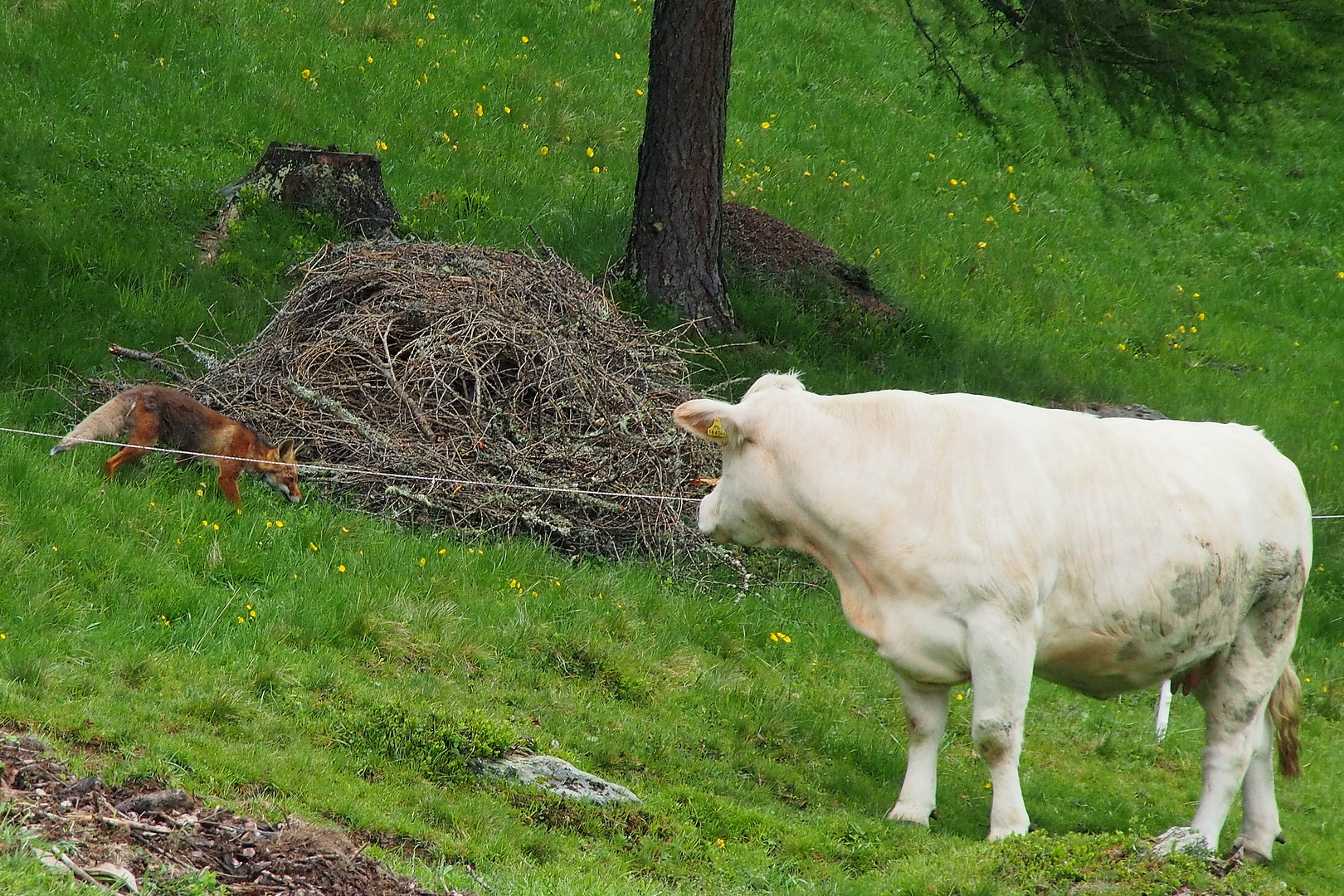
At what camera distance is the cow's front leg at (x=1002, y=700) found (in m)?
6.46

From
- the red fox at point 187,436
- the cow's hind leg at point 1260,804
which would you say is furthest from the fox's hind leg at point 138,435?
the cow's hind leg at point 1260,804

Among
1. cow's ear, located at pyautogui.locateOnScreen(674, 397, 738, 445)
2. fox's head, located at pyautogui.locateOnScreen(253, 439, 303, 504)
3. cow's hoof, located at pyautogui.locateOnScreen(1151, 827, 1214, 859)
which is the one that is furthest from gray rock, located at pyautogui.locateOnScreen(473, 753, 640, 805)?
fox's head, located at pyautogui.locateOnScreen(253, 439, 303, 504)

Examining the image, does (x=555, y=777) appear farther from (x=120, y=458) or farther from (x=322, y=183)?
(x=322, y=183)

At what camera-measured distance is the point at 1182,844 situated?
5887mm

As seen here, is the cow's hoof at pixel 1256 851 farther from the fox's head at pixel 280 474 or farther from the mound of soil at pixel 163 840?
the fox's head at pixel 280 474

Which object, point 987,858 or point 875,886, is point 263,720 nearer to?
point 875,886


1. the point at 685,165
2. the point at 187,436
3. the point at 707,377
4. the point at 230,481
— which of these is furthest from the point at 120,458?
the point at 685,165

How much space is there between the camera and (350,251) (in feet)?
37.1

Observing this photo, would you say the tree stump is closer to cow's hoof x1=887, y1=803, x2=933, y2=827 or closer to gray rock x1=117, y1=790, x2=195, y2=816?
cow's hoof x1=887, y1=803, x2=933, y2=827

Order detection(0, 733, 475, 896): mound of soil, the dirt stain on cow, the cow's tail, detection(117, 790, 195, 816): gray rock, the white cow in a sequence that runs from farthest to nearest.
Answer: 1. the cow's tail
2. the dirt stain on cow
3. the white cow
4. detection(117, 790, 195, 816): gray rock
5. detection(0, 733, 475, 896): mound of soil

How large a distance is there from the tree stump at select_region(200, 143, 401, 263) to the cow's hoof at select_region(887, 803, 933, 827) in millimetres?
7815

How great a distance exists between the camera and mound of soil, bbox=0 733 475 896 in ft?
13.8

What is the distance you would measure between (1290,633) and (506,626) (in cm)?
443

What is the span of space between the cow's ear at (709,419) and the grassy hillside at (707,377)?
1699 mm
